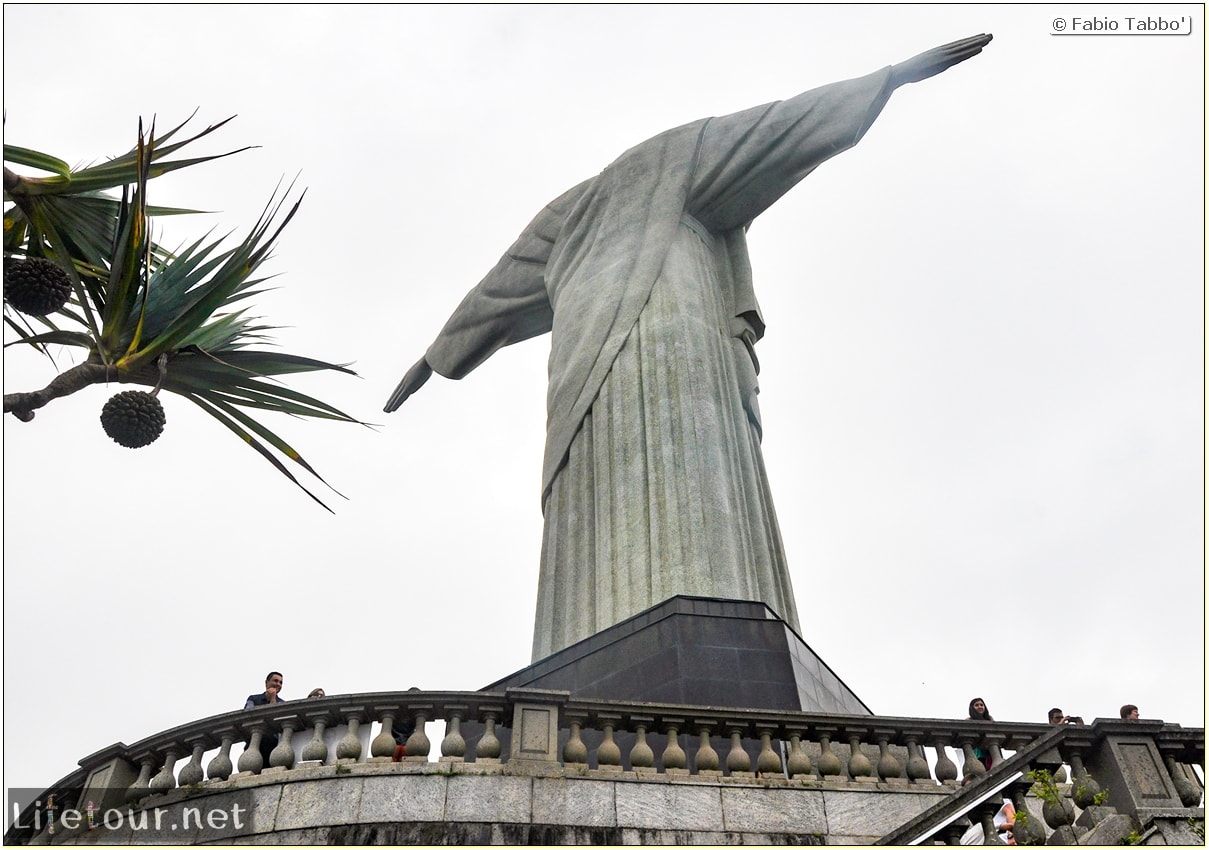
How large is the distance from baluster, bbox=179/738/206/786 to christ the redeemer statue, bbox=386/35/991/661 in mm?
4626

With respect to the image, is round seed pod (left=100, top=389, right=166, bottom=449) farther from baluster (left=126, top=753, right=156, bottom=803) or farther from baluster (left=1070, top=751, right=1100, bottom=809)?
baluster (left=1070, top=751, right=1100, bottom=809)

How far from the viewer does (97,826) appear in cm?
911

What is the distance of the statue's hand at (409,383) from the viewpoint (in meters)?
19.3

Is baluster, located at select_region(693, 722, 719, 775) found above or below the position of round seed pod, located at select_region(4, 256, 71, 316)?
below

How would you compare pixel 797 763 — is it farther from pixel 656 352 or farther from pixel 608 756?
pixel 656 352

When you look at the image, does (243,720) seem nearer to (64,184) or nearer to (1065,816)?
(64,184)

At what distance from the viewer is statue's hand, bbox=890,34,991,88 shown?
51.3ft

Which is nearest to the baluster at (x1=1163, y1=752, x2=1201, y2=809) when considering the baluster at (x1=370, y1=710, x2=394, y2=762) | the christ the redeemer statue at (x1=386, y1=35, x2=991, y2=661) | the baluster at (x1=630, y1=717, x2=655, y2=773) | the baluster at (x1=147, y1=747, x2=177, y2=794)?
the baluster at (x1=630, y1=717, x2=655, y2=773)

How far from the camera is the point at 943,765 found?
30.7 feet

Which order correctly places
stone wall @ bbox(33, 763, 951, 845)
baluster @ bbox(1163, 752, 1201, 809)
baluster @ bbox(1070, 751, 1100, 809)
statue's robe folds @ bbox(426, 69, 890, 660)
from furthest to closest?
statue's robe folds @ bbox(426, 69, 890, 660) → stone wall @ bbox(33, 763, 951, 845) → baluster @ bbox(1163, 752, 1201, 809) → baluster @ bbox(1070, 751, 1100, 809)

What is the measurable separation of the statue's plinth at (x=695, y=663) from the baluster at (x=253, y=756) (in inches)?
123

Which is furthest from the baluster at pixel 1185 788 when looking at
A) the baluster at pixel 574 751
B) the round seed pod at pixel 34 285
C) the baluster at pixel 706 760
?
the round seed pod at pixel 34 285

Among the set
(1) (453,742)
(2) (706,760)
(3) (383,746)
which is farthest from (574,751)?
(3) (383,746)

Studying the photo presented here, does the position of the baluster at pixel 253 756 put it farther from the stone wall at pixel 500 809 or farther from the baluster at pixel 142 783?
the baluster at pixel 142 783
